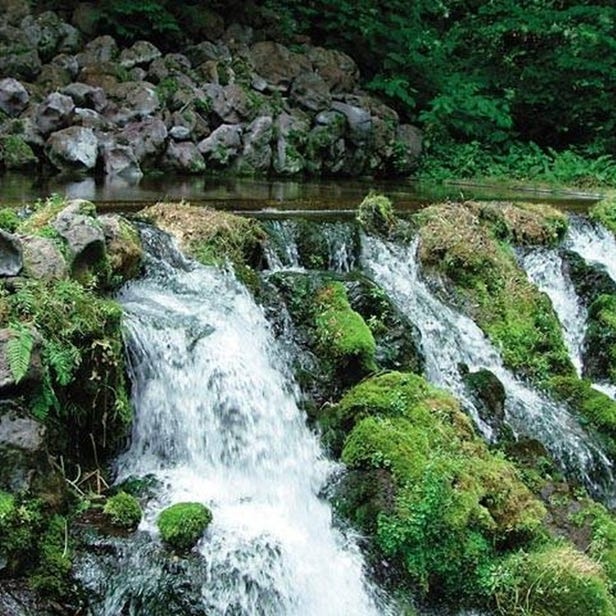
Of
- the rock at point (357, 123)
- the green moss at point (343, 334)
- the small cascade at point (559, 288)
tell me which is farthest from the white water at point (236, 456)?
the rock at point (357, 123)

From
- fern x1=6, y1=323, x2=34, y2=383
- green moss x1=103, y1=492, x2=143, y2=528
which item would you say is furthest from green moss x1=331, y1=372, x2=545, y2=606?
fern x1=6, y1=323, x2=34, y2=383

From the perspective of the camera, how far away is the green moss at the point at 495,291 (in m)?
7.36

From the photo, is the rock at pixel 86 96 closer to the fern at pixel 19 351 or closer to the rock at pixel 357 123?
the rock at pixel 357 123

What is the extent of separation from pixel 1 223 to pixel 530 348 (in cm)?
482

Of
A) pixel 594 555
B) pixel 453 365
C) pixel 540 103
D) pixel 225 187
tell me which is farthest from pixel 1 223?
pixel 540 103

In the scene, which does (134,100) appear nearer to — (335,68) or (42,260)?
(335,68)

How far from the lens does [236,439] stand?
4996 mm

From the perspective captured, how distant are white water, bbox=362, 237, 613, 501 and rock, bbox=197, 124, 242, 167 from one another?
18.5ft

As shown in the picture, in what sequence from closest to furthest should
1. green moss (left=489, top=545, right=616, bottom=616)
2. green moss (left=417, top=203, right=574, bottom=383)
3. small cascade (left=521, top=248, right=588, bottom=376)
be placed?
1. green moss (left=489, top=545, right=616, bottom=616)
2. green moss (left=417, top=203, right=574, bottom=383)
3. small cascade (left=521, top=248, right=588, bottom=376)

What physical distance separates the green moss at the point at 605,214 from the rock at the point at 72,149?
22.7 feet

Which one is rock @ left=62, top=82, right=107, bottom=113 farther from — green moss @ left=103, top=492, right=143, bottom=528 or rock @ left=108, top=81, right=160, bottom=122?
green moss @ left=103, top=492, right=143, bottom=528

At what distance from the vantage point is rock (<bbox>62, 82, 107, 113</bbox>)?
12148mm

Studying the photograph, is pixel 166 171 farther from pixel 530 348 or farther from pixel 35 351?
pixel 35 351

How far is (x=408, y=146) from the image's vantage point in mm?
15320
